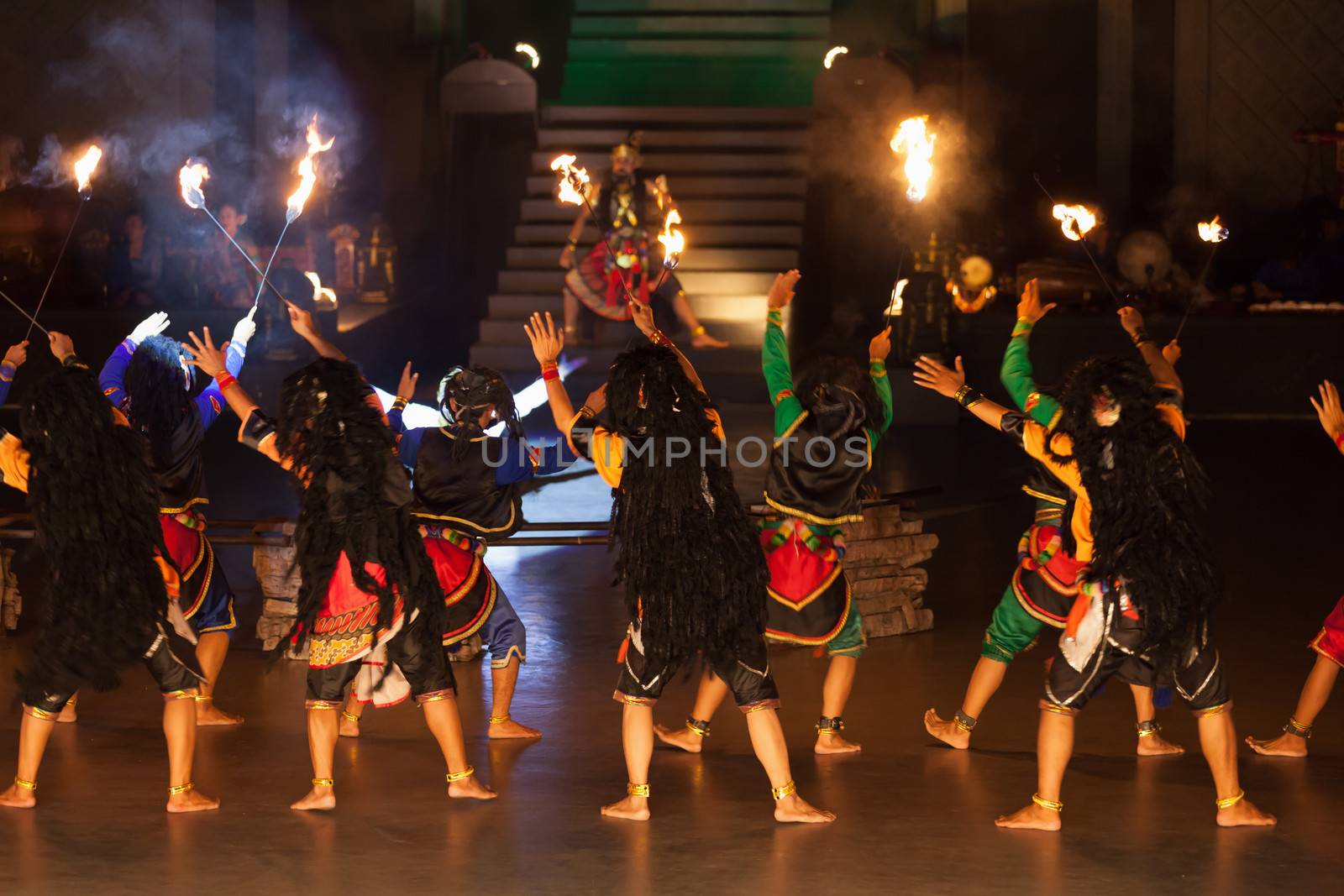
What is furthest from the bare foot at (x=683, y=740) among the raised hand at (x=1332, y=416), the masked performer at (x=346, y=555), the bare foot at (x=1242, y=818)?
the raised hand at (x=1332, y=416)

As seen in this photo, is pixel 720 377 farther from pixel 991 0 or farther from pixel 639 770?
pixel 639 770

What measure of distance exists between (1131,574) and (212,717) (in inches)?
137

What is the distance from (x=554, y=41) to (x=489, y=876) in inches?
691

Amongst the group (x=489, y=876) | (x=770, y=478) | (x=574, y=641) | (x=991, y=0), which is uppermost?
(x=991, y=0)

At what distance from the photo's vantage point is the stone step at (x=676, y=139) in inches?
690

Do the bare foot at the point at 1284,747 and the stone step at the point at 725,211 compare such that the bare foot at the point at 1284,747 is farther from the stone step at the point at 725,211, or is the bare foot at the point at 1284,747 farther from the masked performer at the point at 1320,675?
the stone step at the point at 725,211

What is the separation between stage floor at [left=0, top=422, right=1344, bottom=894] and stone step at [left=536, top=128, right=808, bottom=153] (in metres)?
9.98

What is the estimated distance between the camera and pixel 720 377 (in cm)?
1470

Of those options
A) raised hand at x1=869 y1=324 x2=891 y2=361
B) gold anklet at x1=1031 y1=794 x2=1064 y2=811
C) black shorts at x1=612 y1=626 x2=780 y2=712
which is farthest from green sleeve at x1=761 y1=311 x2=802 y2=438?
gold anklet at x1=1031 y1=794 x2=1064 y2=811

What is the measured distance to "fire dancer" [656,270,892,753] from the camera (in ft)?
20.5

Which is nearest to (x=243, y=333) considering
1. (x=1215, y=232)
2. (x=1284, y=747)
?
(x=1215, y=232)

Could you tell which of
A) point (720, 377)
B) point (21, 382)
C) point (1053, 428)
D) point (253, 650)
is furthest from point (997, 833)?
point (21, 382)

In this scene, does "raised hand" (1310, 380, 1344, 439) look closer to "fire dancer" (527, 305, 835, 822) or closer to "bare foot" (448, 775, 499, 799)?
"fire dancer" (527, 305, 835, 822)

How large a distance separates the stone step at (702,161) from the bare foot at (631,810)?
12.2m
